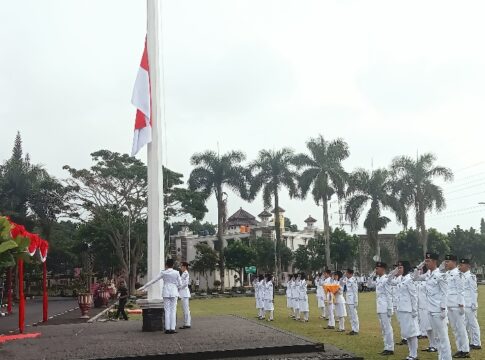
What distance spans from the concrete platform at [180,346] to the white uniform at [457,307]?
2.04m

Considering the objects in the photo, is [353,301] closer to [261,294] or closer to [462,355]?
[462,355]

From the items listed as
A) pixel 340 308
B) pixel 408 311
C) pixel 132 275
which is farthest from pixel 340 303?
pixel 132 275

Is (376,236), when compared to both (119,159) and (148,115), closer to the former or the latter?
(119,159)

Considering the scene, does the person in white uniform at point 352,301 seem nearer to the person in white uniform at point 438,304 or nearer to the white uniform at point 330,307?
the white uniform at point 330,307

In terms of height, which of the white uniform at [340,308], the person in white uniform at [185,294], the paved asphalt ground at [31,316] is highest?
the person in white uniform at [185,294]

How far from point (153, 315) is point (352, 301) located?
464 centimetres

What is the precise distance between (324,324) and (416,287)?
19.5ft

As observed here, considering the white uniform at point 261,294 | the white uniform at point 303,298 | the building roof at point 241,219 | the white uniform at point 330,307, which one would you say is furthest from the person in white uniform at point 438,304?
the building roof at point 241,219

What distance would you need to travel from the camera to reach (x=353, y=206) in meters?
38.0

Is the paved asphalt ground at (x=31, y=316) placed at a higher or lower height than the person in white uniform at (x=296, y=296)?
lower

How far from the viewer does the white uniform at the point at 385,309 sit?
9414mm

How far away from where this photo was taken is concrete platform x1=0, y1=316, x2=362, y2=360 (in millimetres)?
8148

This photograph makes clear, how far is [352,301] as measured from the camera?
12.5m

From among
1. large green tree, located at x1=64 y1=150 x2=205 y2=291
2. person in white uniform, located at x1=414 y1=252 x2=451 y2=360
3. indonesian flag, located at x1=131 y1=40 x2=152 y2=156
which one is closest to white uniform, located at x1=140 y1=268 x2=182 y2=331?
indonesian flag, located at x1=131 y1=40 x2=152 y2=156
